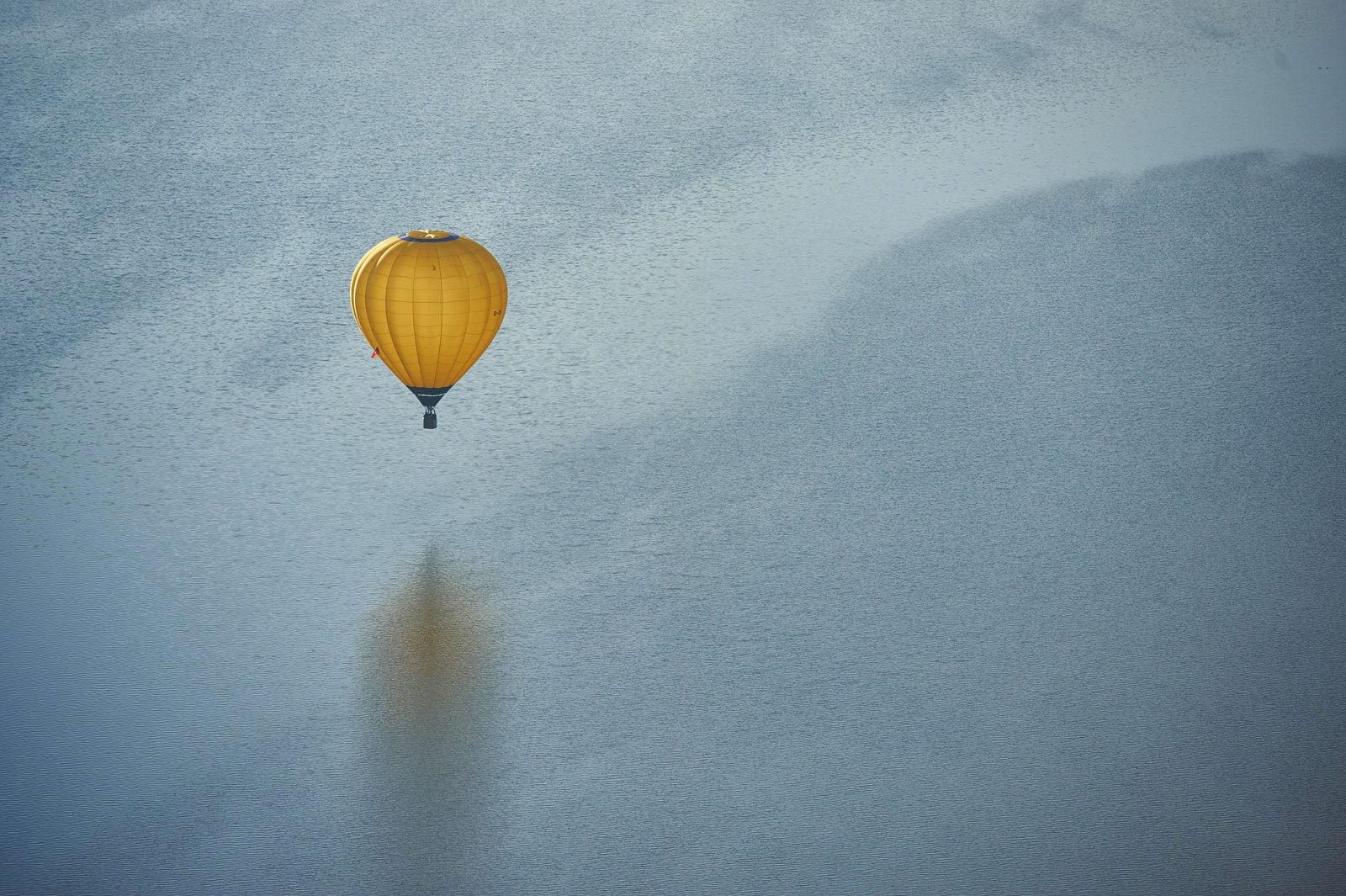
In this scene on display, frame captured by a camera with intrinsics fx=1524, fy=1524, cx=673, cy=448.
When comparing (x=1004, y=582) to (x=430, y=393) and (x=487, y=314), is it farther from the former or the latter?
(x=430, y=393)

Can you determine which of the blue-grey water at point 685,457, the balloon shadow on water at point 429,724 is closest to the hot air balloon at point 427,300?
the blue-grey water at point 685,457

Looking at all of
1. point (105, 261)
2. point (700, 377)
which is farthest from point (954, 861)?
point (105, 261)

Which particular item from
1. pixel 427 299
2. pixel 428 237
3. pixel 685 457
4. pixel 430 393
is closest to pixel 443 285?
pixel 427 299

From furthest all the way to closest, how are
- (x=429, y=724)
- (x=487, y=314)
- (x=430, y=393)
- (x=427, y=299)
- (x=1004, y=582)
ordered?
(x=430, y=393)
(x=487, y=314)
(x=427, y=299)
(x=1004, y=582)
(x=429, y=724)

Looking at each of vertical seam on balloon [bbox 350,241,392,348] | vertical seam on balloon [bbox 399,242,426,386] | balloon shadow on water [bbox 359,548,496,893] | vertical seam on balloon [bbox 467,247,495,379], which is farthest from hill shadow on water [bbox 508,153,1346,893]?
vertical seam on balloon [bbox 350,241,392,348]

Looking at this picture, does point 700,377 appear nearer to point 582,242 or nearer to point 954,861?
point 582,242

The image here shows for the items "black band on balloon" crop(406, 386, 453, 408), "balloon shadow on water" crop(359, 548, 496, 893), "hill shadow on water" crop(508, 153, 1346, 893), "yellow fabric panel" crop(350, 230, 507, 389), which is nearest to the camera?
"balloon shadow on water" crop(359, 548, 496, 893)

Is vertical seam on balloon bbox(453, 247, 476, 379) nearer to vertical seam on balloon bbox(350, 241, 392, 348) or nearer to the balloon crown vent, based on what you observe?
the balloon crown vent

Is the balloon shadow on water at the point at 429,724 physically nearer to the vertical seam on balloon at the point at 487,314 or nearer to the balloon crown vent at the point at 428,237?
the vertical seam on balloon at the point at 487,314
